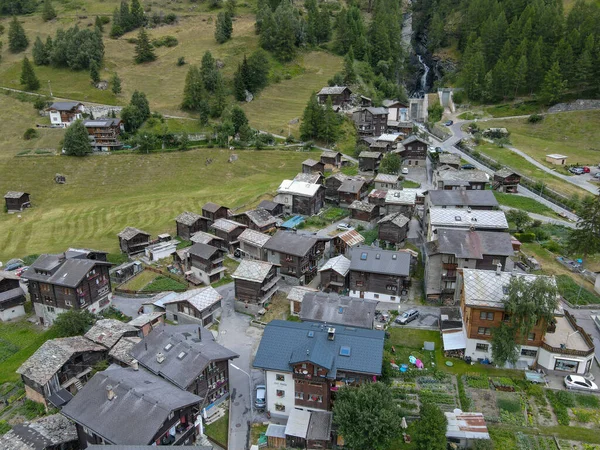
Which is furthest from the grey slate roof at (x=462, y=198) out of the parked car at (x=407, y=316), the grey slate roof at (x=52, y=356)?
the grey slate roof at (x=52, y=356)

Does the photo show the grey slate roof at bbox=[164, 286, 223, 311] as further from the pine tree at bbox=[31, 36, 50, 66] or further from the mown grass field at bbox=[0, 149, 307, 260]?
the pine tree at bbox=[31, 36, 50, 66]

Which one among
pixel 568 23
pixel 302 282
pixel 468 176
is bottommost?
pixel 302 282

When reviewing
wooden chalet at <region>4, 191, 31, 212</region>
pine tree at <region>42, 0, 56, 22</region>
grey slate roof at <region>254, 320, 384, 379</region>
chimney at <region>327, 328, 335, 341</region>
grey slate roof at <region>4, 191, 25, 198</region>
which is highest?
pine tree at <region>42, 0, 56, 22</region>

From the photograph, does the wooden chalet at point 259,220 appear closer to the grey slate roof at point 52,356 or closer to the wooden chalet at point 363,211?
the wooden chalet at point 363,211

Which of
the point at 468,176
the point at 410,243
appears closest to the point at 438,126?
the point at 468,176

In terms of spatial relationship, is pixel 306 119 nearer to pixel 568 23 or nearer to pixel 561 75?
pixel 561 75

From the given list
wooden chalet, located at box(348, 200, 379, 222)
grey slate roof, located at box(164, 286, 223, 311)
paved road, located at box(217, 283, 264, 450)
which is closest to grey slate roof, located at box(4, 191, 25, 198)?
paved road, located at box(217, 283, 264, 450)

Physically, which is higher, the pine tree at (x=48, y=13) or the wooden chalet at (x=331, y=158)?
the pine tree at (x=48, y=13)
